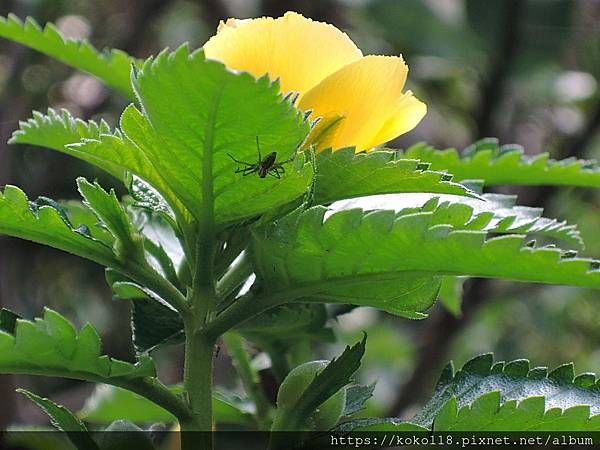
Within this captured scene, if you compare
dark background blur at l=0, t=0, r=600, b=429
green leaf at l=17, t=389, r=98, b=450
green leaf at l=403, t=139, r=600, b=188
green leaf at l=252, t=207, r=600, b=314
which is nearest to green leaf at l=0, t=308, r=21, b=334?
green leaf at l=17, t=389, r=98, b=450

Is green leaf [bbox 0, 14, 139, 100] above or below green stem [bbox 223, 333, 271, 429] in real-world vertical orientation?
above

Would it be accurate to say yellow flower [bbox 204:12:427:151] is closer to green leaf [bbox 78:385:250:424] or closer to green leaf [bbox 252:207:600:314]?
green leaf [bbox 252:207:600:314]

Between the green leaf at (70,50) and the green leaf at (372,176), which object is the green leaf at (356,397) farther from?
the green leaf at (70,50)

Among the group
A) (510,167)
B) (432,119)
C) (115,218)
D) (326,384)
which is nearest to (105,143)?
(115,218)

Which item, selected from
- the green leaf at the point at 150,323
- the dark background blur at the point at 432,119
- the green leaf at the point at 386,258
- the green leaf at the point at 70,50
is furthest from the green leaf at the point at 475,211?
the dark background blur at the point at 432,119

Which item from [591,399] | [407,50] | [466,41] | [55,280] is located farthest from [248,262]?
[55,280]

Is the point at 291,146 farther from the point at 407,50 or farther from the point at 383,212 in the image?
the point at 407,50
